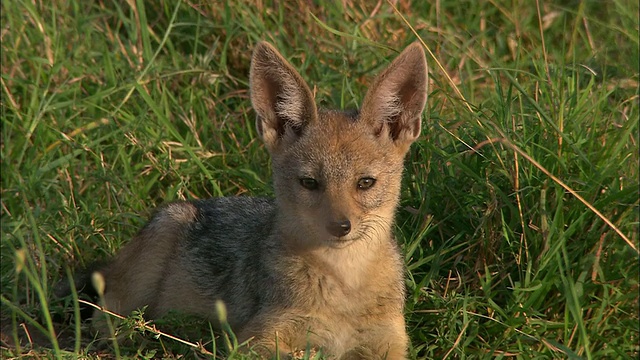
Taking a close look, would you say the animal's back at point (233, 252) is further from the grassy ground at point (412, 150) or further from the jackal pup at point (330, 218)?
the grassy ground at point (412, 150)

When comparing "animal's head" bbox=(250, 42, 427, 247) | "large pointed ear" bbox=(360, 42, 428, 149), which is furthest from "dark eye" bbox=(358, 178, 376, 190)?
"large pointed ear" bbox=(360, 42, 428, 149)

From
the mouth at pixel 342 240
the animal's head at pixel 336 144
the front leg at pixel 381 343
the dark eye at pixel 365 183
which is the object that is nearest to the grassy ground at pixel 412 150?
the front leg at pixel 381 343

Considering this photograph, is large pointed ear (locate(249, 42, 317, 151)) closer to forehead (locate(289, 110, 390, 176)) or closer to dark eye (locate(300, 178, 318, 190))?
forehead (locate(289, 110, 390, 176))

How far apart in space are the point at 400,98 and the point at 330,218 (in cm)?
74

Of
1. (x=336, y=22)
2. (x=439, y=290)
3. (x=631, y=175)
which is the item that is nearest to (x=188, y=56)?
(x=336, y=22)

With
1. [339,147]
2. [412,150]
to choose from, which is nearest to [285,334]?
[339,147]

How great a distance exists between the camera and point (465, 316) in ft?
14.4

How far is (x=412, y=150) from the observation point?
5.15 meters

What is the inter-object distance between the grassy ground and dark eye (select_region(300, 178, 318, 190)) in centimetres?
81

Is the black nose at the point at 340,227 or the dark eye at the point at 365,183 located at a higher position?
the dark eye at the point at 365,183

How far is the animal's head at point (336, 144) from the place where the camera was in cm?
400

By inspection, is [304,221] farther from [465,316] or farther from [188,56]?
[188,56]

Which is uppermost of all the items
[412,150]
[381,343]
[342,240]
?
[342,240]

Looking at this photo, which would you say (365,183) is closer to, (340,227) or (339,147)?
(339,147)
